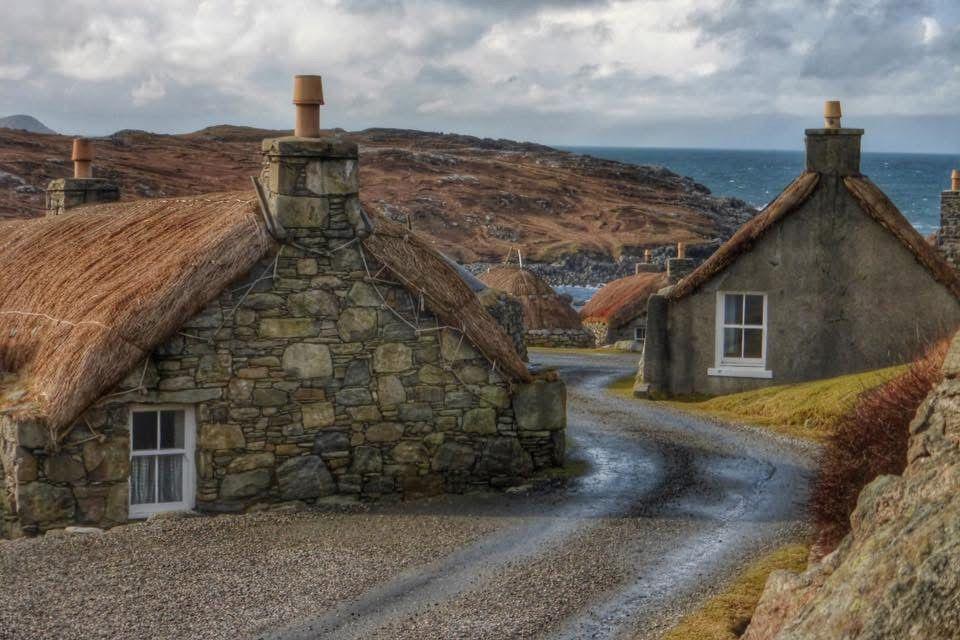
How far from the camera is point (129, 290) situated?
15867mm

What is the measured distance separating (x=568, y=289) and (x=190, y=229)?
7484 cm

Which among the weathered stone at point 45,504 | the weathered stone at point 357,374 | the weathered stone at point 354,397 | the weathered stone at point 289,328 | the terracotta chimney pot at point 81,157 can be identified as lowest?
the weathered stone at point 45,504

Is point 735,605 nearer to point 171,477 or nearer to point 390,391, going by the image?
point 390,391

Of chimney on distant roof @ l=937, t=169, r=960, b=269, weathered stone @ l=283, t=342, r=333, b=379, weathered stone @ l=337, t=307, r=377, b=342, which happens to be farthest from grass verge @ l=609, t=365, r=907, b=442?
chimney on distant roof @ l=937, t=169, r=960, b=269

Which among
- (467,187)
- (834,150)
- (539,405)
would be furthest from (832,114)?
(467,187)

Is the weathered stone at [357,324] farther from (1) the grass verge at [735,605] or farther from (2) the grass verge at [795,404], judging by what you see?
(2) the grass verge at [795,404]

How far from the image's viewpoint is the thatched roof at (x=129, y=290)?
15.1 meters

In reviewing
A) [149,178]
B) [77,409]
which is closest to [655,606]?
[77,409]

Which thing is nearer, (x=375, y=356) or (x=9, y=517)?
(x=9, y=517)

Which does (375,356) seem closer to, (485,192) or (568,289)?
(568,289)

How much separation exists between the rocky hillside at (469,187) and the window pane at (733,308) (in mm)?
62485

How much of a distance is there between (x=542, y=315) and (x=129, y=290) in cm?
2846

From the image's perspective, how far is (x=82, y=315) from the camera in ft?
52.9

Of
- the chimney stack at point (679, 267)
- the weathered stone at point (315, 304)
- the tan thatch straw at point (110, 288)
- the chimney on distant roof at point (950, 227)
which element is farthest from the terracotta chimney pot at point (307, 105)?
the chimney on distant roof at point (950, 227)
